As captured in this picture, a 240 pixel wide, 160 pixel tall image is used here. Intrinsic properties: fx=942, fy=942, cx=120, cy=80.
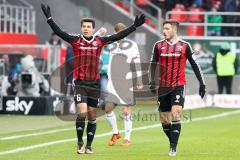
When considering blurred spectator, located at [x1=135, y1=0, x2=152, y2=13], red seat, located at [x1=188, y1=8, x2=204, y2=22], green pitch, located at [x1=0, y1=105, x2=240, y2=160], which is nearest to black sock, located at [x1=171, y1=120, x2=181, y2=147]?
green pitch, located at [x1=0, y1=105, x2=240, y2=160]

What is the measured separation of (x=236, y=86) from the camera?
33.8 m

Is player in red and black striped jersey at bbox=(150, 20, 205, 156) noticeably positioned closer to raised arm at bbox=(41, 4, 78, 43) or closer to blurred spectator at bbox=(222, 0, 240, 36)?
raised arm at bbox=(41, 4, 78, 43)

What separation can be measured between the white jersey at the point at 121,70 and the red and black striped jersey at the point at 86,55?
2683mm

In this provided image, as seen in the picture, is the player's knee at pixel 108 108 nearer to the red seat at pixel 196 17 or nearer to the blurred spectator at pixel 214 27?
the blurred spectator at pixel 214 27

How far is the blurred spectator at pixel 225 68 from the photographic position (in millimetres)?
31828

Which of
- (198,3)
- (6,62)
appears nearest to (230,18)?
(198,3)

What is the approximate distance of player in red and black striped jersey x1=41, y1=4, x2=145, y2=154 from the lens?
15.6 m

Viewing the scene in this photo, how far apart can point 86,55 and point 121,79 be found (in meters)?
6.19

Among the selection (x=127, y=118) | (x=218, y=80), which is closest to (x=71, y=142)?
(x=127, y=118)

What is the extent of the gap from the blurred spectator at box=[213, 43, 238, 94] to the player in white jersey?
9361mm

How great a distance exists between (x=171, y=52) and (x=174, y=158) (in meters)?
1.82

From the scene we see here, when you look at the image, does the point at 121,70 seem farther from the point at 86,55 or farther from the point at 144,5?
the point at 144,5

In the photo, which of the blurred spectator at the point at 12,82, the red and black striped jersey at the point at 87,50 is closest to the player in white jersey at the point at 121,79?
the red and black striped jersey at the point at 87,50

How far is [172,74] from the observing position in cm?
1564
